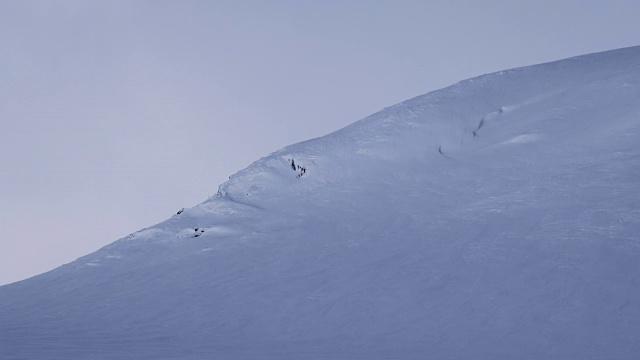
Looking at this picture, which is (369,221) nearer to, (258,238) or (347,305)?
(258,238)

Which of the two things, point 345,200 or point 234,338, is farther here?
point 345,200

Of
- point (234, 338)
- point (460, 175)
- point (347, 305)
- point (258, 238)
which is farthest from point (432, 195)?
→ point (234, 338)

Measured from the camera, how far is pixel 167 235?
1090 centimetres

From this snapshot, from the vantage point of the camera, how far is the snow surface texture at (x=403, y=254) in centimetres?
593

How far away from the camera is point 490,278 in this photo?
716 cm

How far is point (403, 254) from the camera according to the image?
27.7 ft

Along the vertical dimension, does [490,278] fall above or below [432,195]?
below

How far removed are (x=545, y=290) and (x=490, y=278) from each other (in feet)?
2.26

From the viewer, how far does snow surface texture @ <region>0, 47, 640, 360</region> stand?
5934mm

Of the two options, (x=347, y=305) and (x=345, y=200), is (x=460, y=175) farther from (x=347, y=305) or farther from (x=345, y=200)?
(x=347, y=305)

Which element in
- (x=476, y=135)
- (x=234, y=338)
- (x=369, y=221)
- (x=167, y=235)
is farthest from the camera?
(x=476, y=135)

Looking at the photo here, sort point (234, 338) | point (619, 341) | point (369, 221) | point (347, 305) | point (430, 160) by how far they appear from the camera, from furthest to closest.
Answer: point (430, 160) → point (369, 221) → point (347, 305) → point (234, 338) → point (619, 341)

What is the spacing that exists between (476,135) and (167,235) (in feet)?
20.6

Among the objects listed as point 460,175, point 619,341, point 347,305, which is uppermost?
point 460,175
